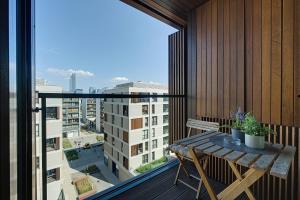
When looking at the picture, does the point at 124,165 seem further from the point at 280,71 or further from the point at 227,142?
the point at 280,71

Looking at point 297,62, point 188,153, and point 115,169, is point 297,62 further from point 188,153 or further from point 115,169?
point 115,169

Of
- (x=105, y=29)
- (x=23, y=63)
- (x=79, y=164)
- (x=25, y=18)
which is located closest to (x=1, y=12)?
(x=23, y=63)

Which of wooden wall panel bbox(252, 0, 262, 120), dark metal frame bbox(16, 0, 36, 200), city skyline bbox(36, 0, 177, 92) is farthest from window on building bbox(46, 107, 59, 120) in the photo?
wooden wall panel bbox(252, 0, 262, 120)

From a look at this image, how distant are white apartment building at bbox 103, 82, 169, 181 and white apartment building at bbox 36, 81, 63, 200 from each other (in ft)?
2.38

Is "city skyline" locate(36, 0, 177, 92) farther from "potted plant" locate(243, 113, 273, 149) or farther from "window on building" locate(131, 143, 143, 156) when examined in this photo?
"potted plant" locate(243, 113, 273, 149)

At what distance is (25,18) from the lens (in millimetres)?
1229

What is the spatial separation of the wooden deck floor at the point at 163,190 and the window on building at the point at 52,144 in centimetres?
102

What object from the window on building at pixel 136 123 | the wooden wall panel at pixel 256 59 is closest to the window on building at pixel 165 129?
the window on building at pixel 136 123

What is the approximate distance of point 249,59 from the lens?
2305 millimetres

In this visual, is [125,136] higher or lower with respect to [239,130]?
lower

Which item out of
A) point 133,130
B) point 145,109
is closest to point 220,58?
point 145,109

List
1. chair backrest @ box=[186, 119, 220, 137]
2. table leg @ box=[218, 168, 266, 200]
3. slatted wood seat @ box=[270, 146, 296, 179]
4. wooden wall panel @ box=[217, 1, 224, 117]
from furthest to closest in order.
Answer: wooden wall panel @ box=[217, 1, 224, 117], chair backrest @ box=[186, 119, 220, 137], table leg @ box=[218, 168, 266, 200], slatted wood seat @ box=[270, 146, 296, 179]

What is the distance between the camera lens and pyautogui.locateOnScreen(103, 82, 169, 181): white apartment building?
2.65m

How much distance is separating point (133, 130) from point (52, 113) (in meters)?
1.90
